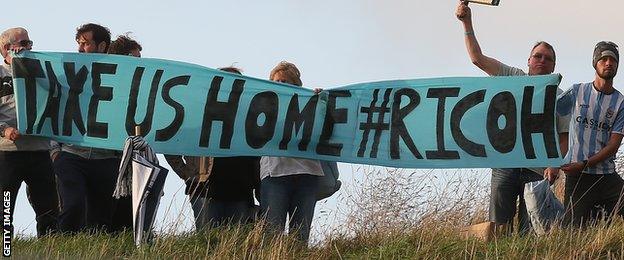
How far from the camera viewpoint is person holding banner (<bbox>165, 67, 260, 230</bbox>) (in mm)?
10922

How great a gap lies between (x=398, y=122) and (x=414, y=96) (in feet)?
0.80

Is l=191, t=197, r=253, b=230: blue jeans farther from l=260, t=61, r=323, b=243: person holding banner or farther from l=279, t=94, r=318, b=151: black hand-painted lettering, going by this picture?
l=279, t=94, r=318, b=151: black hand-painted lettering

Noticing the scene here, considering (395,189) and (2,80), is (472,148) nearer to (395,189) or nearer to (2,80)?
(395,189)

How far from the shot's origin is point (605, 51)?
10.2 m

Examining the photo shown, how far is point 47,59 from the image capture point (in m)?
11.1

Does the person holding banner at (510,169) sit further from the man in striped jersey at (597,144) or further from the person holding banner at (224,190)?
the person holding banner at (224,190)

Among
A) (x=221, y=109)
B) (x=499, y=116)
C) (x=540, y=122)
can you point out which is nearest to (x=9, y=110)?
(x=221, y=109)

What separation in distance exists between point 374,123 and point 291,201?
101cm

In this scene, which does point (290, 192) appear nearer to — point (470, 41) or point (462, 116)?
point (462, 116)

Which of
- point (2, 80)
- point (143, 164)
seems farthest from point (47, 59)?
point (143, 164)

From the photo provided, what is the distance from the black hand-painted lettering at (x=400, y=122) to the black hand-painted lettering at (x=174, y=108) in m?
1.68

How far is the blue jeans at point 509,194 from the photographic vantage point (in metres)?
10.3

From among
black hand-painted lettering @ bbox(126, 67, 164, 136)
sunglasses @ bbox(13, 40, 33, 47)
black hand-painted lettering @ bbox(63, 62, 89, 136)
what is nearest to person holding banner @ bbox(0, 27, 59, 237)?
sunglasses @ bbox(13, 40, 33, 47)

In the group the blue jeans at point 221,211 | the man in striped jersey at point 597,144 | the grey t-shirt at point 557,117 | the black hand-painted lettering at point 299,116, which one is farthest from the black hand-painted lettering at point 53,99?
the man in striped jersey at point 597,144
